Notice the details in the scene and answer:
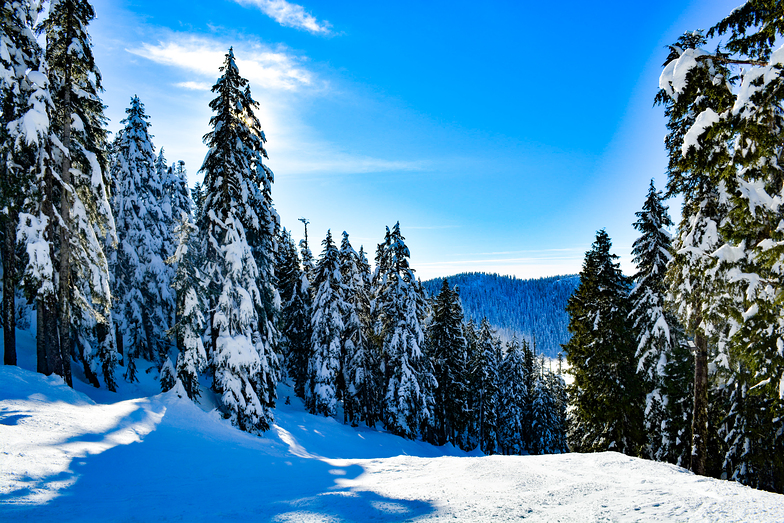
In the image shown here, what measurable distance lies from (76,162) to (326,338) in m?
16.3

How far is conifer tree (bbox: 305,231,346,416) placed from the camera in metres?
25.8

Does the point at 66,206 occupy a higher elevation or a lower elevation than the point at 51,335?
higher

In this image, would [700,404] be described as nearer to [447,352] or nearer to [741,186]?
[741,186]

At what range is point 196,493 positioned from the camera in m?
6.87

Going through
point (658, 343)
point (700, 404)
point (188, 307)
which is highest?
point (188, 307)

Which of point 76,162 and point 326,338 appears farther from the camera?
point 326,338

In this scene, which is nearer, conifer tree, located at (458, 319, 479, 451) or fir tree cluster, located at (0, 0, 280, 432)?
fir tree cluster, located at (0, 0, 280, 432)

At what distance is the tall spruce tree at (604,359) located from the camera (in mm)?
18734

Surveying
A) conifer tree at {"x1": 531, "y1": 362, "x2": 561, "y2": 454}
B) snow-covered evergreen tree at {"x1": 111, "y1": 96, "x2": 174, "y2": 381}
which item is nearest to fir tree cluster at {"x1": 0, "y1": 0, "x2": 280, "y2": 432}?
snow-covered evergreen tree at {"x1": 111, "y1": 96, "x2": 174, "y2": 381}

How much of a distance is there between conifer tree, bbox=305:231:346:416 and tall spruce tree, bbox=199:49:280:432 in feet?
26.5

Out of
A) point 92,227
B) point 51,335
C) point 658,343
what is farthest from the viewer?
point 658,343

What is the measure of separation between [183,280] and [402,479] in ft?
40.0

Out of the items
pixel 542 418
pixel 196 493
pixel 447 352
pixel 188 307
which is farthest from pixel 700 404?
pixel 542 418

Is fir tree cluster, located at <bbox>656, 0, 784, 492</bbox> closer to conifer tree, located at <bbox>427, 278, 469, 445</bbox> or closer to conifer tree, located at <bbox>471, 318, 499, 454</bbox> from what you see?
conifer tree, located at <bbox>427, 278, 469, 445</bbox>
